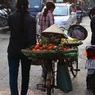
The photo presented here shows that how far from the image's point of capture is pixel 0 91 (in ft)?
19.7

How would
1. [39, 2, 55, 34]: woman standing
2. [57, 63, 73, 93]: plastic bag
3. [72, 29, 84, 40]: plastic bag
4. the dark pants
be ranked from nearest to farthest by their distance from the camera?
1. the dark pants
2. [57, 63, 73, 93]: plastic bag
3. [72, 29, 84, 40]: plastic bag
4. [39, 2, 55, 34]: woman standing

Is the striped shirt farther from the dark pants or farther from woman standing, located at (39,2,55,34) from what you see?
the dark pants

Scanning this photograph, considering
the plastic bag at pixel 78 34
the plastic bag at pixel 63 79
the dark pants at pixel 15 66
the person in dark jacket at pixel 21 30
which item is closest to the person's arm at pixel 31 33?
the person in dark jacket at pixel 21 30

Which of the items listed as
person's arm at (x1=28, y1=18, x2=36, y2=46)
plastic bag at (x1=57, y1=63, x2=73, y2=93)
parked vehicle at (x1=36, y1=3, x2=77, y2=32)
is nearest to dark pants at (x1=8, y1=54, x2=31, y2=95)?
person's arm at (x1=28, y1=18, x2=36, y2=46)

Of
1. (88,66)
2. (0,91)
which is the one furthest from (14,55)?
(0,91)

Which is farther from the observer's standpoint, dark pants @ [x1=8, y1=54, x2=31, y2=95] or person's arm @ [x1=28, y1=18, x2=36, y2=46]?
dark pants @ [x1=8, y1=54, x2=31, y2=95]

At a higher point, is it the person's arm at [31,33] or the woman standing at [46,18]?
the person's arm at [31,33]

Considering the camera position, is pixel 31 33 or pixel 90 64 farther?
pixel 90 64

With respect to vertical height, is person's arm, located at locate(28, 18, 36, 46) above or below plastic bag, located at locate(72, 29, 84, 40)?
above

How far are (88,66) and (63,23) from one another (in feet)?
33.0

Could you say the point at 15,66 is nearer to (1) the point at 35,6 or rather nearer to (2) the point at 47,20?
(2) the point at 47,20

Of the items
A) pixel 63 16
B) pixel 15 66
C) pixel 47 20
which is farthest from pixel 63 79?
pixel 63 16

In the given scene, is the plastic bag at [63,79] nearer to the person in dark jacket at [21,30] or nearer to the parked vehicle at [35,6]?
the person in dark jacket at [21,30]

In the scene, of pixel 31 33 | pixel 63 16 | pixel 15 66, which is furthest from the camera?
pixel 63 16
